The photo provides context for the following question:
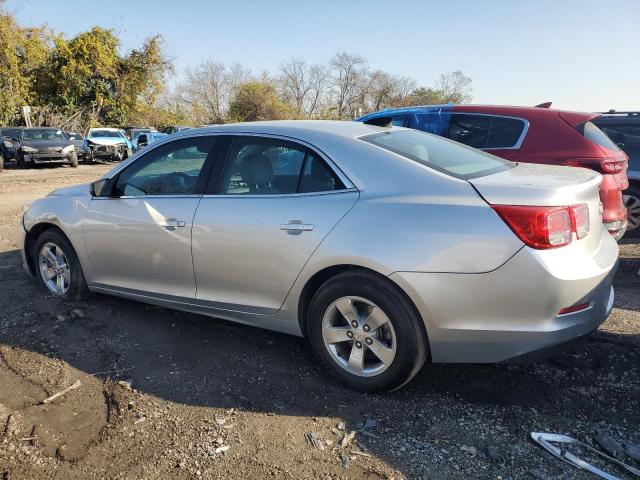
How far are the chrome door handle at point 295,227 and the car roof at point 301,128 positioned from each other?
2.08 ft

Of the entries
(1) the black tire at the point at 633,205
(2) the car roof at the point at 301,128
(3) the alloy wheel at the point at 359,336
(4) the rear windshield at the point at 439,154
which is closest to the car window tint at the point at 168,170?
(2) the car roof at the point at 301,128

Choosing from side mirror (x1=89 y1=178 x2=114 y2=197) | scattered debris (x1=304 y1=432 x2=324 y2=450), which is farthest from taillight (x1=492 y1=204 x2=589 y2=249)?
side mirror (x1=89 y1=178 x2=114 y2=197)

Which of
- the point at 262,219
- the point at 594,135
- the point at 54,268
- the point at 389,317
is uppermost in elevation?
the point at 594,135

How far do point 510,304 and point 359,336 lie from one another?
2.81ft

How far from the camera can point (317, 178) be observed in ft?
10.7

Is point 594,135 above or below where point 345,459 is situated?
above

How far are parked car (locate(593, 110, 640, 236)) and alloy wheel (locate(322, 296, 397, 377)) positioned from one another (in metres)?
5.56

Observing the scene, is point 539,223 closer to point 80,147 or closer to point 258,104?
point 80,147

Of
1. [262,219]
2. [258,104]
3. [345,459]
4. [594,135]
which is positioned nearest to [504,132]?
[594,135]

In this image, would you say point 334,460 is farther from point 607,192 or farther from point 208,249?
point 607,192

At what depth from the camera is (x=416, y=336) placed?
113 inches

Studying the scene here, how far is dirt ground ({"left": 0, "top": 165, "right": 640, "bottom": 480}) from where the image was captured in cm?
255

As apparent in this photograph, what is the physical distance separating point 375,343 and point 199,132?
200cm

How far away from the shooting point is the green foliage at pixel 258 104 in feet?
131
